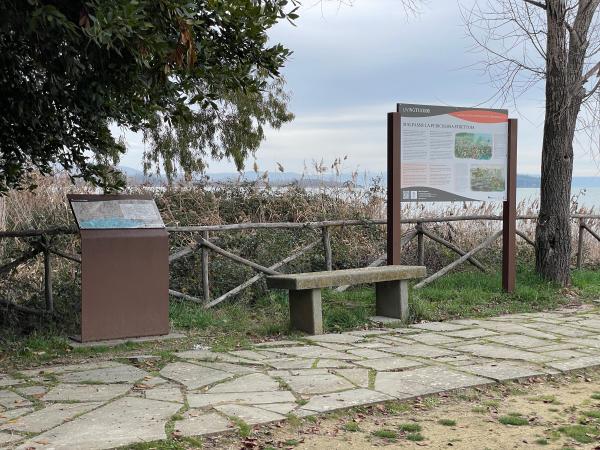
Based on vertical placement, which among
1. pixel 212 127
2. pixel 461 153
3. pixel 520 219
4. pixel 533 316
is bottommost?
pixel 533 316

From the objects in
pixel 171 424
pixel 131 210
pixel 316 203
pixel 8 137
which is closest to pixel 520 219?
pixel 316 203

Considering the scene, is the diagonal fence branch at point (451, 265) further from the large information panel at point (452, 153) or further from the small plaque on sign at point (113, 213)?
the small plaque on sign at point (113, 213)

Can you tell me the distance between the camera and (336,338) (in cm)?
768

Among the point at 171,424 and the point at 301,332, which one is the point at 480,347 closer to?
the point at 301,332

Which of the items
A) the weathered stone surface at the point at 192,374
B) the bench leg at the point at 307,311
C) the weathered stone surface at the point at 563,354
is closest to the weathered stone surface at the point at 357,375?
the weathered stone surface at the point at 192,374

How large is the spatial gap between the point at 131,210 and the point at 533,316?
5.02 metres

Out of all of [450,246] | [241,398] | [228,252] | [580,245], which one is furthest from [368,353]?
[580,245]

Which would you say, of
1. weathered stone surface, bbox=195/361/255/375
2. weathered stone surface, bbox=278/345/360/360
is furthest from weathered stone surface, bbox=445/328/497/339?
weathered stone surface, bbox=195/361/255/375

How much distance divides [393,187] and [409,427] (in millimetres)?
4991

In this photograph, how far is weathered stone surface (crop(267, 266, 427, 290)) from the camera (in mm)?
7738

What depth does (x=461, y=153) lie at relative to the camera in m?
10.0

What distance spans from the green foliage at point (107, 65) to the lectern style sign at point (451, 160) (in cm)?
292

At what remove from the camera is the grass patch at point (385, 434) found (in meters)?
4.60

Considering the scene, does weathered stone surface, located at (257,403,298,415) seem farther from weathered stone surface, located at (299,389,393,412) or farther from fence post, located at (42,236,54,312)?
fence post, located at (42,236,54,312)
